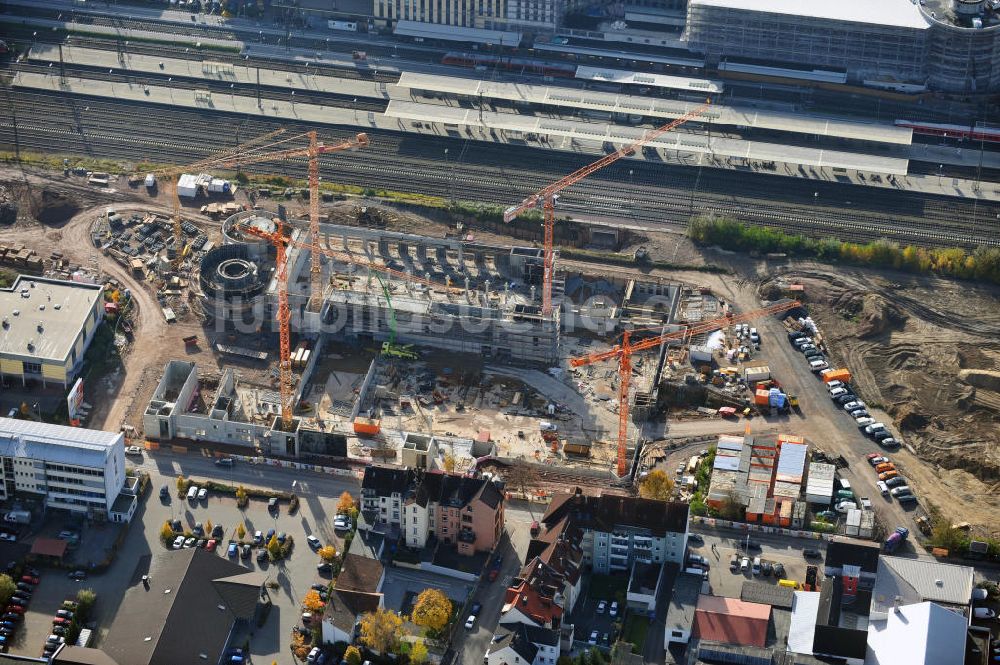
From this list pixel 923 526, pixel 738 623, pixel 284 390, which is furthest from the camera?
pixel 284 390

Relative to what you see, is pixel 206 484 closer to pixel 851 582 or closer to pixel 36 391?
pixel 36 391

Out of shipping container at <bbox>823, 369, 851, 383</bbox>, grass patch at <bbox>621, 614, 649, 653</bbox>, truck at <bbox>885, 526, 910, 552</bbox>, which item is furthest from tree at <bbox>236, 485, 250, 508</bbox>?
shipping container at <bbox>823, 369, 851, 383</bbox>

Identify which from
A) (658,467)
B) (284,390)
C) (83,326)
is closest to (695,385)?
(658,467)

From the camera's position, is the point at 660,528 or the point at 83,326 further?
the point at 83,326

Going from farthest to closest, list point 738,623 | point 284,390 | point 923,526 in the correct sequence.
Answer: point 284,390 < point 923,526 < point 738,623

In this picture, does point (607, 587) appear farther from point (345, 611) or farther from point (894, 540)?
point (894, 540)

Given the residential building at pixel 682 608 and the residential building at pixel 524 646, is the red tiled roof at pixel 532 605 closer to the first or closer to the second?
the residential building at pixel 524 646

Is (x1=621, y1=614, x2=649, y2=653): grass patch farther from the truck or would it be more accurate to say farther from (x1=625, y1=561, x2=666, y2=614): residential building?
the truck

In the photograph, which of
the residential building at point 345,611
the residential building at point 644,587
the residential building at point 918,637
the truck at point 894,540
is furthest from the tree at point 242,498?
the truck at point 894,540
